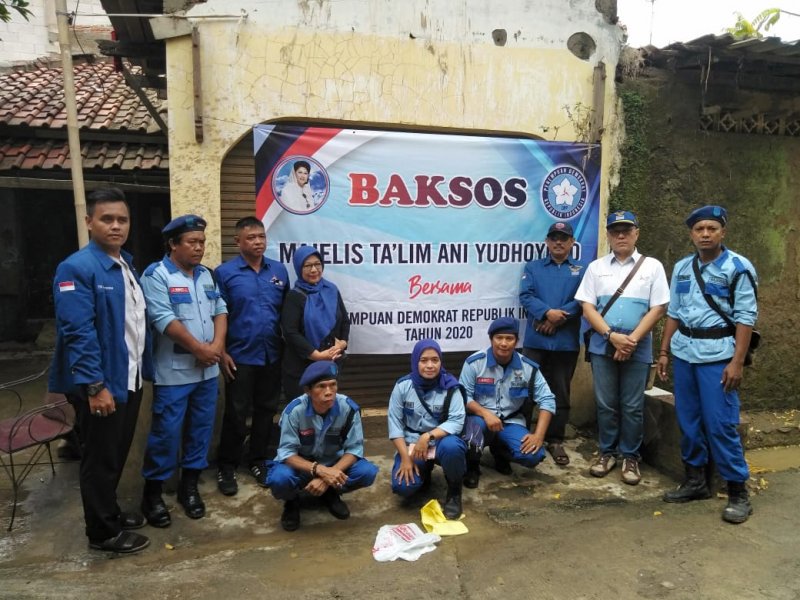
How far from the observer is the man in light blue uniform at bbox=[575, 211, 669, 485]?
4008mm

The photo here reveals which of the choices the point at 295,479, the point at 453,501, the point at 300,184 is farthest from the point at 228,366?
the point at 453,501

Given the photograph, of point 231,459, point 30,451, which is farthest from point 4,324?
point 231,459

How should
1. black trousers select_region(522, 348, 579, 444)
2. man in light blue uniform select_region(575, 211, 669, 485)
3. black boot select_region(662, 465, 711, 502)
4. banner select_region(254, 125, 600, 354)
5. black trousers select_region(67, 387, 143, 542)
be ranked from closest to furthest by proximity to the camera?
black trousers select_region(67, 387, 143, 542) < black boot select_region(662, 465, 711, 502) < man in light blue uniform select_region(575, 211, 669, 485) < banner select_region(254, 125, 600, 354) < black trousers select_region(522, 348, 579, 444)

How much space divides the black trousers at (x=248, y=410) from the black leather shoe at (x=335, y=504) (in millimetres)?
717

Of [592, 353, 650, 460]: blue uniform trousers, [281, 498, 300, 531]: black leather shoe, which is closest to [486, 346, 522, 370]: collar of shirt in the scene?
[592, 353, 650, 460]: blue uniform trousers

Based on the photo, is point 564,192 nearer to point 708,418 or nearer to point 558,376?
point 558,376

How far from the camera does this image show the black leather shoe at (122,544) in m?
3.09

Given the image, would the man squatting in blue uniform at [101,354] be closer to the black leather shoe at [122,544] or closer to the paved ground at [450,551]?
the black leather shoe at [122,544]

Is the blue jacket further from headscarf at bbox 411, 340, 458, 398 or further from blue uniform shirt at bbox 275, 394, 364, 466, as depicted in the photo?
headscarf at bbox 411, 340, 458, 398

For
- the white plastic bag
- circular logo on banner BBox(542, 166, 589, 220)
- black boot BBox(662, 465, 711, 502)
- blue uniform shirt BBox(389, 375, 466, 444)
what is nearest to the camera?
the white plastic bag

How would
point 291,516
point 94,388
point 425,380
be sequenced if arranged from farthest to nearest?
point 425,380 → point 291,516 → point 94,388

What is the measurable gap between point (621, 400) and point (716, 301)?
99cm

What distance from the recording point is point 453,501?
11.7 feet

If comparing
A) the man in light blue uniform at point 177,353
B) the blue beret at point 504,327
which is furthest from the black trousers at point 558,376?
the man in light blue uniform at point 177,353
